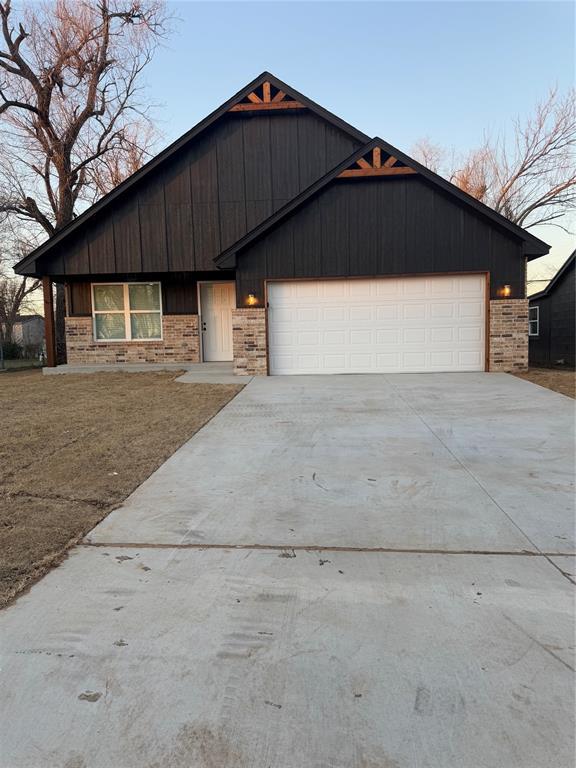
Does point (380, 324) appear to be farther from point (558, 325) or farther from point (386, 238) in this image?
point (558, 325)

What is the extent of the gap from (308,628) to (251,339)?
33.2 ft

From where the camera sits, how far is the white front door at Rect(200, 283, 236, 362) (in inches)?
617

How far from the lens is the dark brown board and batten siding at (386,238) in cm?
1195

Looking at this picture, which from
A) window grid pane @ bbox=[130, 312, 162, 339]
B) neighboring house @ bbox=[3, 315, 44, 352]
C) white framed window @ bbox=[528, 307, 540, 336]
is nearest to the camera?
window grid pane @ bbox=[130, 312, 162, 339]

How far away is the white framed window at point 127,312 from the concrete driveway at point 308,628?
11146mm

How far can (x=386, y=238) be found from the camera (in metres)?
12.1

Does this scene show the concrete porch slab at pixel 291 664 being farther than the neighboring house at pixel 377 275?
No

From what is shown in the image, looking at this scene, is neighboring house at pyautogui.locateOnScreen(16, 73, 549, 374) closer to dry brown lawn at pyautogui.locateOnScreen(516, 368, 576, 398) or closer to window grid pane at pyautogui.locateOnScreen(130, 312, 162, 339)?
dry brown lawn at pyautogui.locateOnScreen(516, 368, 576, 398)

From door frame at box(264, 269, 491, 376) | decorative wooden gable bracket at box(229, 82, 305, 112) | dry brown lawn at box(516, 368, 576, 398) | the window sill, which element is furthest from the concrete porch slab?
decorative wooden gable bracket at box(229, 82, 305, 112)

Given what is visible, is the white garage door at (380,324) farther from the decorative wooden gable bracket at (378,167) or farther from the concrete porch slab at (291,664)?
the concrete porch slab at (291,664)

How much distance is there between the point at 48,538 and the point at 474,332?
35.3 ft

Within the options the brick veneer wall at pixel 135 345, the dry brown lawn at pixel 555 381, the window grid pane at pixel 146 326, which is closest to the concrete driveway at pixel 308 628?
the dry brown lawn at pixel 555 381

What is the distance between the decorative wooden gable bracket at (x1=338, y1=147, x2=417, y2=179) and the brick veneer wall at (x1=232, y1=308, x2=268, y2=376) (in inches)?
148

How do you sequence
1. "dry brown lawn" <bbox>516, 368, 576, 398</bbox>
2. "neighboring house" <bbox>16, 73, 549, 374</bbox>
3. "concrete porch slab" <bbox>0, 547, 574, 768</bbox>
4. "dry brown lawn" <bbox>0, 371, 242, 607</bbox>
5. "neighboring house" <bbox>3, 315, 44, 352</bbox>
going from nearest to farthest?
"concrete porch slab" <bbox>0, 547, 574, 768</bbox>
"dry brown lawn" <bbox>0, 371, 242, 607</bbox>
"dry brown lawn" <bbox>516, 368, 576, 398</bbox>
"neighboring house" <bbox>16, 73, 549, 374</bbox>
"neighboring house" <bbox>3, 315, 44, 352</bbox>
